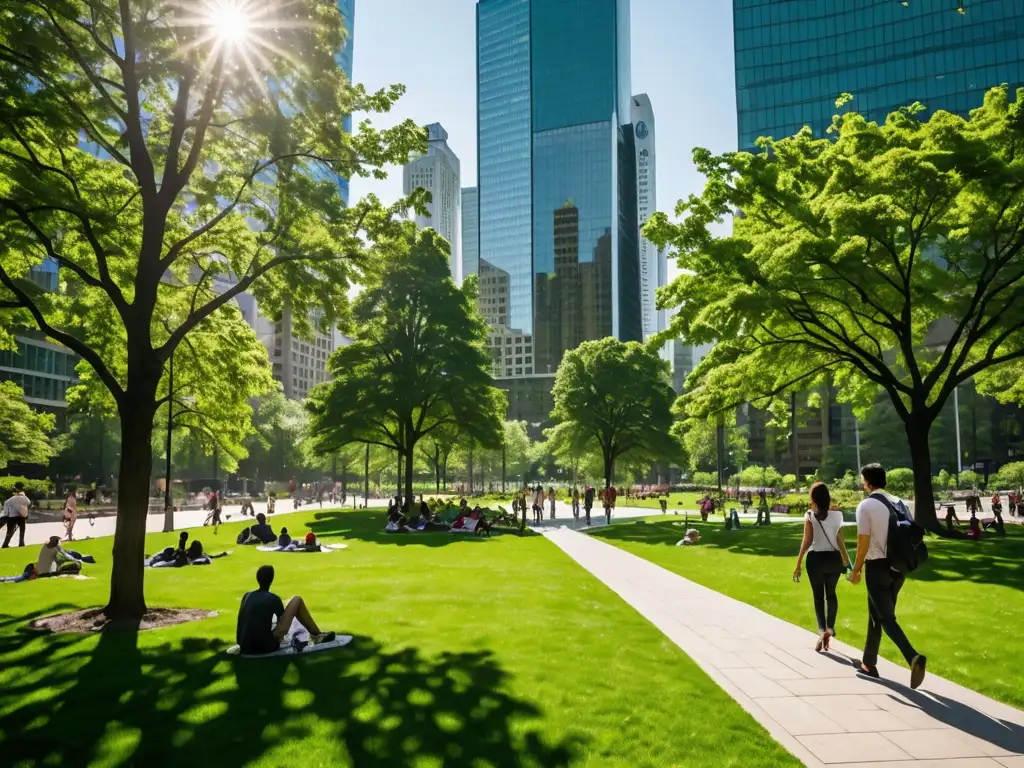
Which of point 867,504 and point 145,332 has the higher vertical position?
point 145,332

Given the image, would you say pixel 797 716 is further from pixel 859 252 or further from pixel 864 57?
pixel 864 57

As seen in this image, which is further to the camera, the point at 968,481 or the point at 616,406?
the point at 968,481

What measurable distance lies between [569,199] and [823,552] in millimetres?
181204

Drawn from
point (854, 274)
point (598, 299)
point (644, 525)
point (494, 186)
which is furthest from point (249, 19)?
point (494, 186)

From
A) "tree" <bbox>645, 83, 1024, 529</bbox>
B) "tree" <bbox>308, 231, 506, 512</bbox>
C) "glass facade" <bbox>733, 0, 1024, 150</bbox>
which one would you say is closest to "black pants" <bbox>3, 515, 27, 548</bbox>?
"tree" <bbox>308, 231, 506, 512</bbox>

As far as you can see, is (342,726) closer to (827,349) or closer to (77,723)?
(77,723)

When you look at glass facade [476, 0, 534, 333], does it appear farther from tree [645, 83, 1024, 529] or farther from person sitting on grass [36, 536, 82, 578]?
person sitting on grass [36, 536, 82, 578]

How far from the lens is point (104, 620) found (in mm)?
10961

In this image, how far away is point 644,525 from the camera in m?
35.1

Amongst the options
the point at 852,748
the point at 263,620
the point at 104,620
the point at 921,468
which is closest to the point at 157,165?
the point at 104,620

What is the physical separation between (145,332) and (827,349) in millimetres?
22106

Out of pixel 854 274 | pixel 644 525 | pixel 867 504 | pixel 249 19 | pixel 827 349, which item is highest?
pixel 249 19

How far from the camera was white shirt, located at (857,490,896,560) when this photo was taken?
754cm

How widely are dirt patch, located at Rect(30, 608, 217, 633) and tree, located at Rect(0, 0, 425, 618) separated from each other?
1.04 ft
